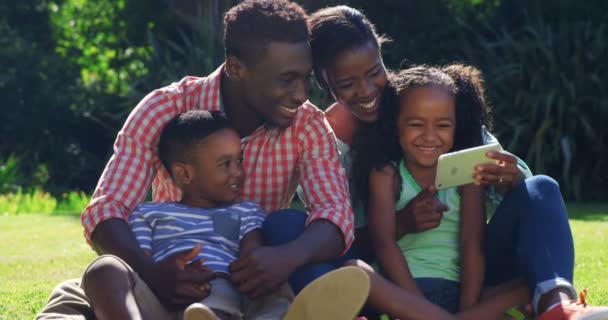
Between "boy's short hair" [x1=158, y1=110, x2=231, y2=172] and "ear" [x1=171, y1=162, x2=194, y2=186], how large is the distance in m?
0.02

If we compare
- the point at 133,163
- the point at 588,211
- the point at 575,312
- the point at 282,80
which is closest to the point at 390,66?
the point at 588,211

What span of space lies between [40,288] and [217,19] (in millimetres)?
5722

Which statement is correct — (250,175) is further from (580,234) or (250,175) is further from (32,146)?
(32,146)

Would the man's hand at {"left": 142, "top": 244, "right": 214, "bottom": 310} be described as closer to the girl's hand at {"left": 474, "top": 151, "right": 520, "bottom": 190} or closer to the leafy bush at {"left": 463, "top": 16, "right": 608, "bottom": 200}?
the girl's hand at {"left": 474, "top": 151, "right": 520, "bottom": 190}

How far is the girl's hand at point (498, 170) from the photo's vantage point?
11.9ft

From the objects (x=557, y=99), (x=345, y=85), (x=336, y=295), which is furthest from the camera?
(x=557, y=99)

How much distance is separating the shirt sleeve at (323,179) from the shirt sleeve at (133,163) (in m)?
0.48

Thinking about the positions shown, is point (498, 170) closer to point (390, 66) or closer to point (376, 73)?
point (376, 73)

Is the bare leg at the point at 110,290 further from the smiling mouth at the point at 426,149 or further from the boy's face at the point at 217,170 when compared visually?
the smiling mouth at the point at 426,149

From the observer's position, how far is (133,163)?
3668 mm

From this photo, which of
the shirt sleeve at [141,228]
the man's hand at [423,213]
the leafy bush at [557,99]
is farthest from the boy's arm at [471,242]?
the leafy bush at [557,99]

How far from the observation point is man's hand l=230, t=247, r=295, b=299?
327 centimetres

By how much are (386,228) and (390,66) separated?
239 inches

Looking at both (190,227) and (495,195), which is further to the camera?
(495,195)
